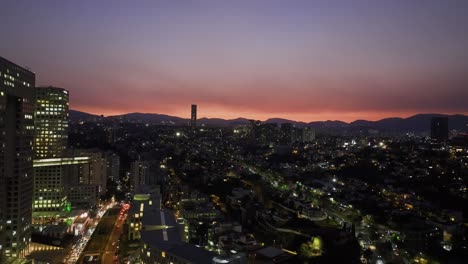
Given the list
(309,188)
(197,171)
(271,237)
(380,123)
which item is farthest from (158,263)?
(380,123)

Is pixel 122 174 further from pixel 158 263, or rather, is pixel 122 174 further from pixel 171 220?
pixel 158 263

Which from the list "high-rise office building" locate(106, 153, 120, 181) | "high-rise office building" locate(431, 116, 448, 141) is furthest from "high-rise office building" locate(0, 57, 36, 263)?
"high-rise office building" locate(431, 116, 448, 141)

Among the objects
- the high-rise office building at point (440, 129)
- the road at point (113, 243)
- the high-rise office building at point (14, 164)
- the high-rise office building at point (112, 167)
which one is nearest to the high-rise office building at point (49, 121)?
the high-rise office building at point (112, 167)

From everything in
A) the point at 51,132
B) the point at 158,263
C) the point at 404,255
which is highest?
the point at 51,132

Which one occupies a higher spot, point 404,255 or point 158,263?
point 158,263

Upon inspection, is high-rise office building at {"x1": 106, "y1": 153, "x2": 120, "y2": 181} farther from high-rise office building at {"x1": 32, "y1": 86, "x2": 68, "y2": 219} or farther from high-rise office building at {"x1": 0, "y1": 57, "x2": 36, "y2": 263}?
high-rise office building at {"x1": 0, "y1": 57, "x2": 36, "y2": 263}

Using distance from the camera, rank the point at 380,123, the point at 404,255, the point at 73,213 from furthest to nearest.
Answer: the point at 380,123
the point at 73,213
the point at 404,255

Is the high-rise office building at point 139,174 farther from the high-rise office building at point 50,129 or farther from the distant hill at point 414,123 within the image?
the distant hill at point 414,123
